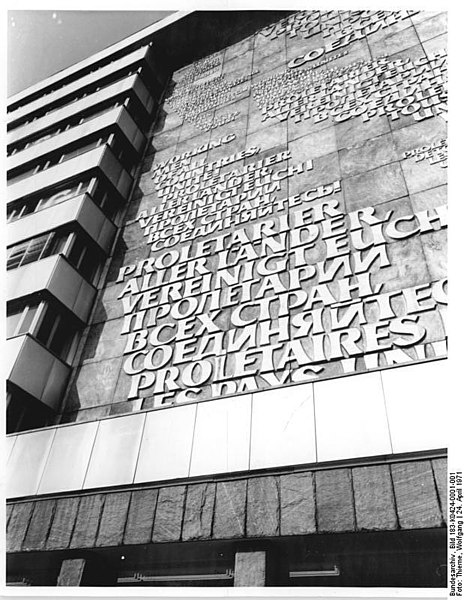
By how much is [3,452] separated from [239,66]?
17296 millimetres

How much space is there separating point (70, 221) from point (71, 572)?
32.1 ft

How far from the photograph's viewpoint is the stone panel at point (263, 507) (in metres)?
8.08

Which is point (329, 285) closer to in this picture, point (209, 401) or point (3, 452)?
point (209, 401)

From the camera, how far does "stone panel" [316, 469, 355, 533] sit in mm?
7727

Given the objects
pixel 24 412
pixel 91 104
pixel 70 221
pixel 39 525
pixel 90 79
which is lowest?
pixel 39 525

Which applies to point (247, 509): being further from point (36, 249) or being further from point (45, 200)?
point (45, 200)

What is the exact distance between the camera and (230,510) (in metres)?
8.41

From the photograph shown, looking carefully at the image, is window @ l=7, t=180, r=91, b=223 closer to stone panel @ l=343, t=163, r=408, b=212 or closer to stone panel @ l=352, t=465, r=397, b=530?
stone panel @ l=343, t=163, r=408, b=212

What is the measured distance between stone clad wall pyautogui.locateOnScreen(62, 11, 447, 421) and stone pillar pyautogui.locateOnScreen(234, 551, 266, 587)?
10.9 feet

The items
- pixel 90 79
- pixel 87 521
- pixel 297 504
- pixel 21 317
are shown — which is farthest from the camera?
pixel 90 79

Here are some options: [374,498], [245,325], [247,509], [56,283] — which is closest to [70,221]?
[56,283]

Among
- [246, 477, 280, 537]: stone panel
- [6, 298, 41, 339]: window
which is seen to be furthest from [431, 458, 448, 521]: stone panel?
[6, 298, 41, 339]: window

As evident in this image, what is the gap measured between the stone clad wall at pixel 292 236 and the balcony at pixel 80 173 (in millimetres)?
872

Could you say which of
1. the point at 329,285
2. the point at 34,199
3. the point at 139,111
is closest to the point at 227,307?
the point at 329,285
